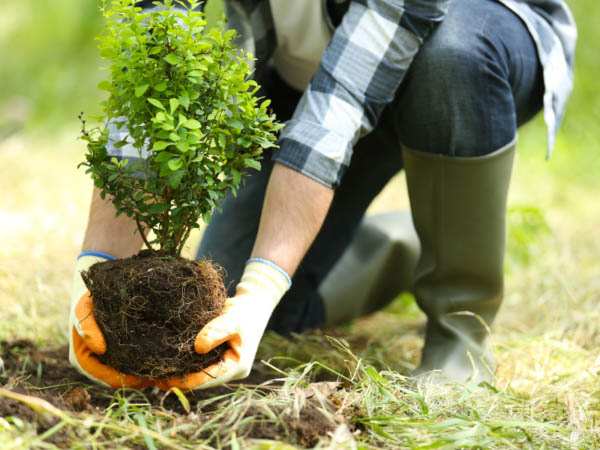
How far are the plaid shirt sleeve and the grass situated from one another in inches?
18.4

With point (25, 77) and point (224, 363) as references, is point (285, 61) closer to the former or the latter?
point (224, 363)

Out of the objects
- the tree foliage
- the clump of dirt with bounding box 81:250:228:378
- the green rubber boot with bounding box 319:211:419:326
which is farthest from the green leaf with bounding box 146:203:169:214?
→ the green rubber boot with bounding box 319:211:419:326

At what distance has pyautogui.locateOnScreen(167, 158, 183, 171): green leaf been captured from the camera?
120 cm

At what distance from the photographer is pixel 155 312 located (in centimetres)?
131

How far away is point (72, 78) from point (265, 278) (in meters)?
4.62

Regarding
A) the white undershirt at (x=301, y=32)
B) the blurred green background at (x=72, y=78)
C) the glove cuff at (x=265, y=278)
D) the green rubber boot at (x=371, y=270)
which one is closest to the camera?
the glove cuff at (x=265, y=278)

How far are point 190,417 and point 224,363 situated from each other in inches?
5.7

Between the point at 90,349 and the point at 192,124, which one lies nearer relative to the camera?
the point at 192,124

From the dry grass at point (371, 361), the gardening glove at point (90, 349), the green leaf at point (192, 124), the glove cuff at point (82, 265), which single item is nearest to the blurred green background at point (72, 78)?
the dry grass at point (371, 361)

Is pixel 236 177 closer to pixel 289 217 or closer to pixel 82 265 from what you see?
pixel 289 217

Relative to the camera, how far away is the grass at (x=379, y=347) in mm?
1180

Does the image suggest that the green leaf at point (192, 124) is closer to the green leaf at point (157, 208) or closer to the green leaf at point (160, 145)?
the green leaf at point (160, 145)

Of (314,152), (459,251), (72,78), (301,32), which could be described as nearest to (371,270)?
(459,251)

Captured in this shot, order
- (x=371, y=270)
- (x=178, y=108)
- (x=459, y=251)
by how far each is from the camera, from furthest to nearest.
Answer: (x=371, y=270) → (x=459, y=251) → (x=178, y=108)
